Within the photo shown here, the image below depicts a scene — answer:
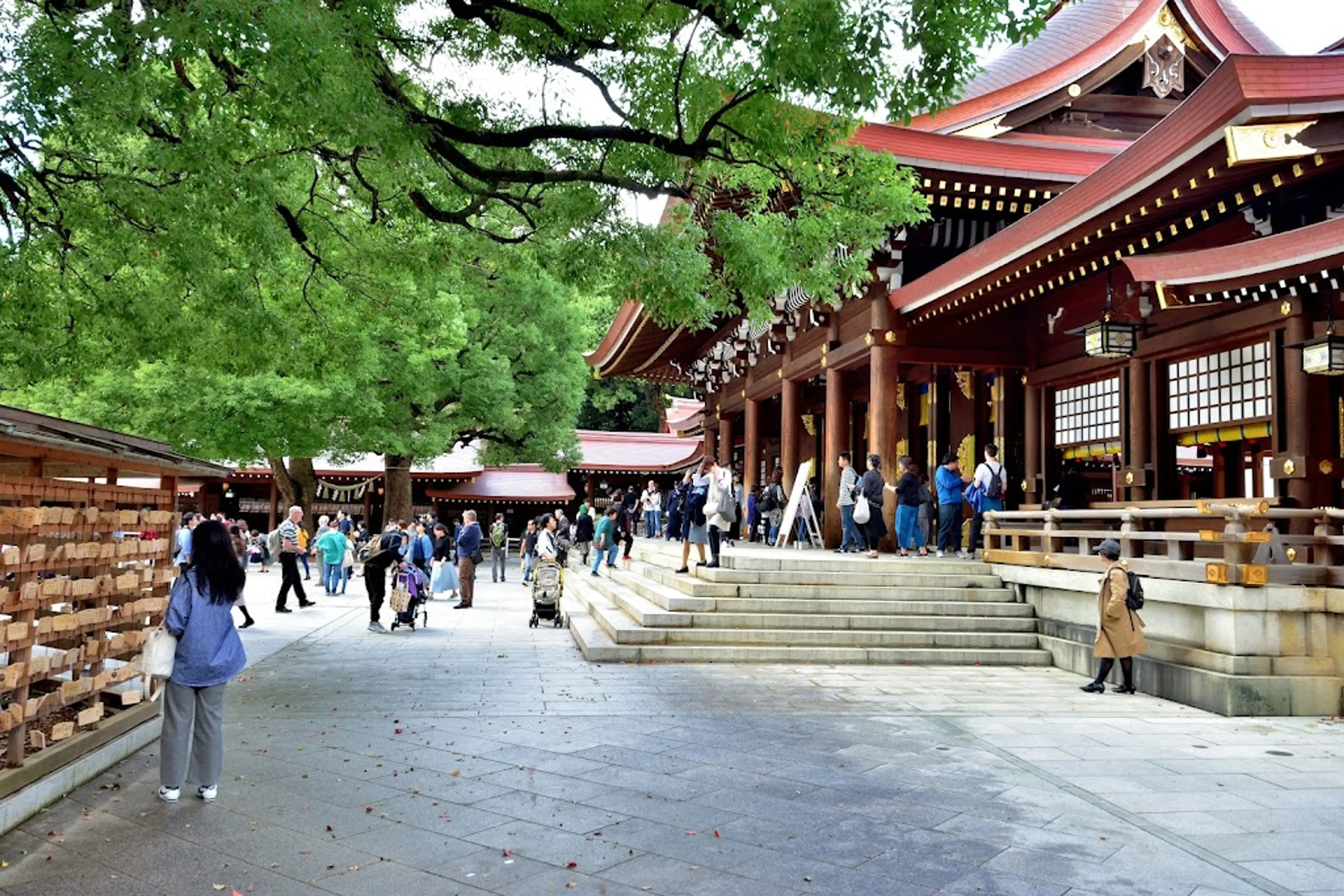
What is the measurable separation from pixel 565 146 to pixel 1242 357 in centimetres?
761

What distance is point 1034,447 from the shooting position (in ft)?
46.8

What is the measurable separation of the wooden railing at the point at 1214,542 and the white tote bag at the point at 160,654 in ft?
25.2

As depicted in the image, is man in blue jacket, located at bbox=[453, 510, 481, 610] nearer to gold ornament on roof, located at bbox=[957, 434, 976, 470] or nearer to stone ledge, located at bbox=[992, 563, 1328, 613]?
gold ornament on roof, located at bbox=[957, 434, 976, 470]

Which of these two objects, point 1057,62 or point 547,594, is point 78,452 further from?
point 1057,62

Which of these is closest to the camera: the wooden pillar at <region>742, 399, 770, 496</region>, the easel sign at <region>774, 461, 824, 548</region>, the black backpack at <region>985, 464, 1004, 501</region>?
the black backpack at <region>985, 464, 1004, 501</region>

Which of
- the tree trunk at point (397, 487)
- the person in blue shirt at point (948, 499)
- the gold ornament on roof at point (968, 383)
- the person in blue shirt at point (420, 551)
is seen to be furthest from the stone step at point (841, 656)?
the tree trunk at point (397, 487)

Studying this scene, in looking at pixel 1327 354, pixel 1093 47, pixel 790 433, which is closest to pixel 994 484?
pixel 1327 354

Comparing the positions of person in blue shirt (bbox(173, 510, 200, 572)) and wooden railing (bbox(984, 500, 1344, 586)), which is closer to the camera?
wooden railing (bbox(984, 500, 1344, 586))

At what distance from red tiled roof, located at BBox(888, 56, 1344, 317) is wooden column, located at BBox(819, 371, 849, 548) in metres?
4.06

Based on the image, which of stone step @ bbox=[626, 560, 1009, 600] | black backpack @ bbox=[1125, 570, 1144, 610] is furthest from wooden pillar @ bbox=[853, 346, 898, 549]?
black backpack @ bbox=[1125, 570, 1144, 610]

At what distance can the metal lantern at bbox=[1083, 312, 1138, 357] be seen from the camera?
11133mm

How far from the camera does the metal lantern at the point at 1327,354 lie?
8.80 meters

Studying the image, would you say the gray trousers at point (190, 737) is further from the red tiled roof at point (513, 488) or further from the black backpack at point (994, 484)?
the red tiled roof at point (513, 488)

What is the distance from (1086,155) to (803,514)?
7312 mm
